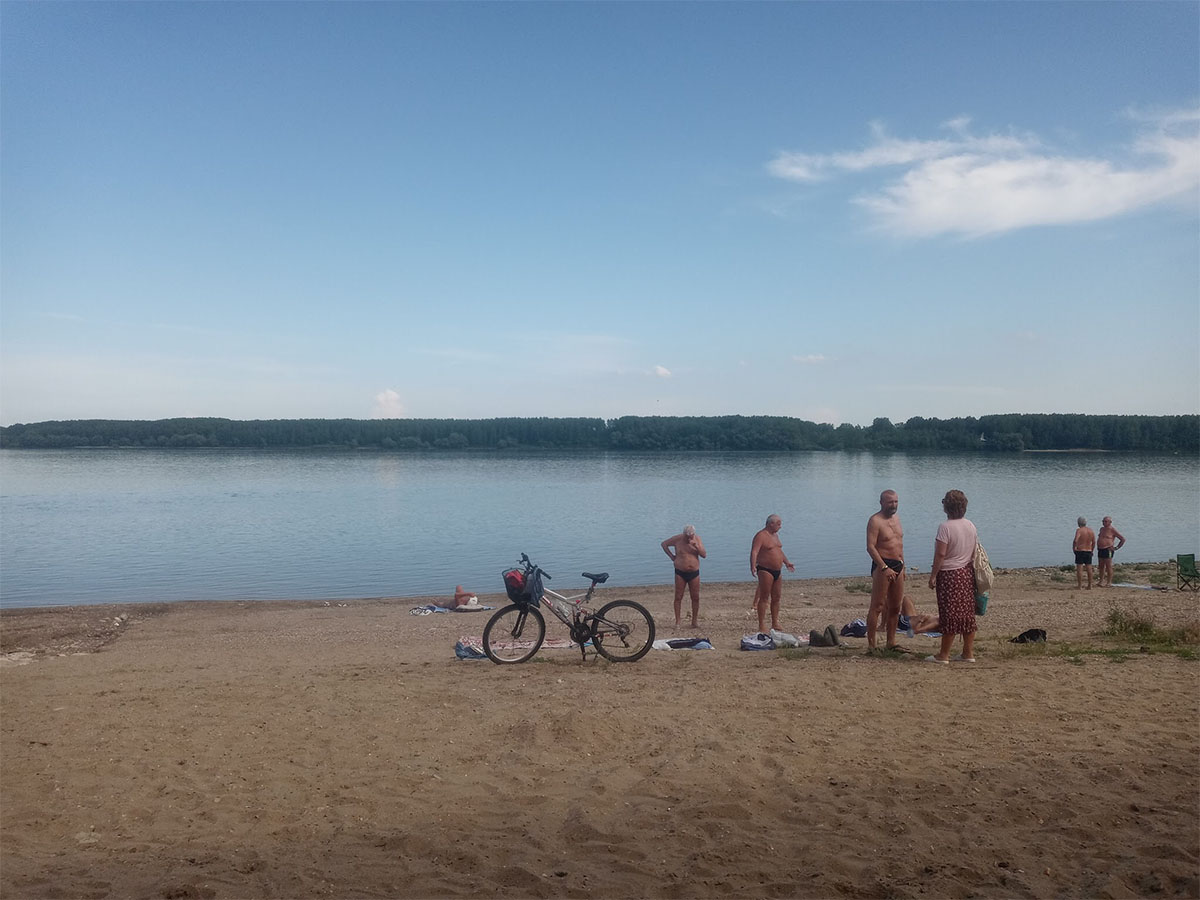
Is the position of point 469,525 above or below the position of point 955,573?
below

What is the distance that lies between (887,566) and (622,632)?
2.92 m

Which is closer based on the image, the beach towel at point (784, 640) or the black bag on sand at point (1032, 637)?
the black bag on sand at point (1032, 637)

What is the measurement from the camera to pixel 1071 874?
3922 millimetres

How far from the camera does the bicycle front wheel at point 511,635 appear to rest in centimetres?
920

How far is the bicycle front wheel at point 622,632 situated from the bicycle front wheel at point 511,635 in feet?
2.08

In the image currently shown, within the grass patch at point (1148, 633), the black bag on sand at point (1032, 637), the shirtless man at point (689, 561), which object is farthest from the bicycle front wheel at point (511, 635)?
the grass patch at point (1148, 633)

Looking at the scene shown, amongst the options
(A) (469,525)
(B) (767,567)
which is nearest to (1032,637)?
(B) (767,567)

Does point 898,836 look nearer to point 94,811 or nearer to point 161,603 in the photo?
point 94,811

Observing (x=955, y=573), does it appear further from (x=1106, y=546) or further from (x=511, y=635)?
(x=1106, y=546)

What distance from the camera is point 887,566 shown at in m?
9.18

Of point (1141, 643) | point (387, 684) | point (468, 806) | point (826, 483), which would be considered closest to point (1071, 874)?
point (468, 806)

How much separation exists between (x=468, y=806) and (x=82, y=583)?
23.7 m

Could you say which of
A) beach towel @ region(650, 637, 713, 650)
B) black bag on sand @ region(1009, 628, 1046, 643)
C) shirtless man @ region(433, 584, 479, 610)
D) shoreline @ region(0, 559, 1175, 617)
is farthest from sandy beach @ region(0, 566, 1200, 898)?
shoreline @ region(0, 559, 1175, 617)

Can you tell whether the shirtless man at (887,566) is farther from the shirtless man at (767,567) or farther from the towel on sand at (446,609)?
the towel on sand at (446,609)
